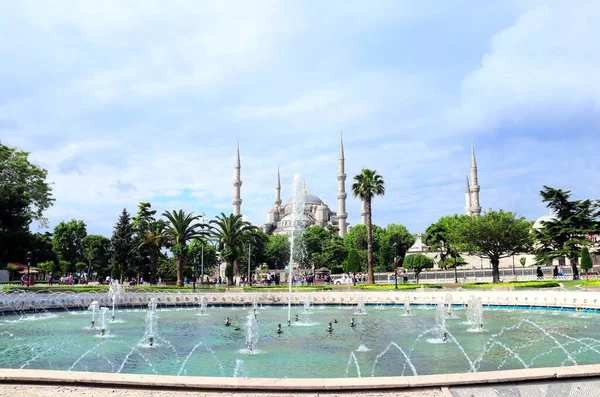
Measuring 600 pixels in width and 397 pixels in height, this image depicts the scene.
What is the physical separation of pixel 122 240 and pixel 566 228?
3636 centimetres

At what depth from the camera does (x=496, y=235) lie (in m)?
35.4

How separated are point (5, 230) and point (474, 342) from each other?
2960cm

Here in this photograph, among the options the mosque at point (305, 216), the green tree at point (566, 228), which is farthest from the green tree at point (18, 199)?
the mosque at point (305, 216)

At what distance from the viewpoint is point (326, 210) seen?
118 metres

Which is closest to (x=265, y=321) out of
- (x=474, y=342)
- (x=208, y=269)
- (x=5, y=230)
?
(x=474, y=342)

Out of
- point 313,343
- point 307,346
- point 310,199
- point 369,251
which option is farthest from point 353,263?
point 310,199

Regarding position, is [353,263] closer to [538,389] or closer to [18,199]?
[18,199]

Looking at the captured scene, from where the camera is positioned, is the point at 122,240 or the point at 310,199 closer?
the point at 122,240

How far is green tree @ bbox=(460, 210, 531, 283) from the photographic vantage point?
35.4 meters

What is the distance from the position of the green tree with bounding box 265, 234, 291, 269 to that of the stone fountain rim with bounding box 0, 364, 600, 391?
2985 inches

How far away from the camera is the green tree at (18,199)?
31.5 meters

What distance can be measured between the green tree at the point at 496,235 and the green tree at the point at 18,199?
1194 inches

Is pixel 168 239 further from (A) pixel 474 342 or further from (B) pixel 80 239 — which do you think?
(B) pixel 80 239

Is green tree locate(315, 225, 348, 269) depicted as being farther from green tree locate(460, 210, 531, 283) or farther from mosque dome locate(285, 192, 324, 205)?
mosque dome locate(285, 192, 324, 205)
